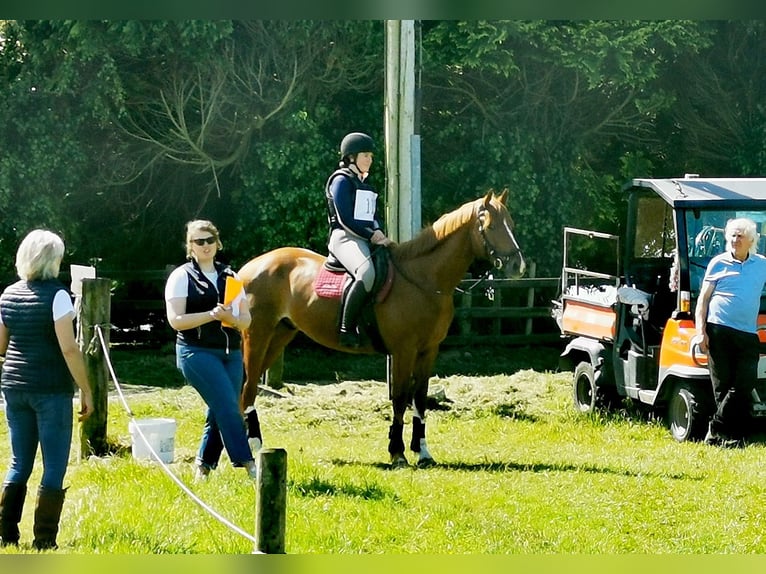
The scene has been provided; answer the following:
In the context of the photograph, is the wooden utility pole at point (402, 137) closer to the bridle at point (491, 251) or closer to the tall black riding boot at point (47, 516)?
the bridle at point (491, 251)

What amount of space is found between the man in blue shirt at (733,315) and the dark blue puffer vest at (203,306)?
405 cm

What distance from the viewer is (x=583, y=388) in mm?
12148

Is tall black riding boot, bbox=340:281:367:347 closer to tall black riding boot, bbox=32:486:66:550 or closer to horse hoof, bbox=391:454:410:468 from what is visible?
horse hoof, bbox=391:454:410:468

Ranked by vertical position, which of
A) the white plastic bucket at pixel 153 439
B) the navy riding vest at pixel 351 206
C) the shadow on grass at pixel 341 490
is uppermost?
the navy riding vest at pixel 351 206

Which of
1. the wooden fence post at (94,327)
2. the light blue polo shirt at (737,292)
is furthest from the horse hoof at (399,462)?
the light blue polo shirt at (737,292)

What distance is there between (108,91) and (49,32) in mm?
1285

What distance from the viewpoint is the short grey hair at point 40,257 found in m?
6.28

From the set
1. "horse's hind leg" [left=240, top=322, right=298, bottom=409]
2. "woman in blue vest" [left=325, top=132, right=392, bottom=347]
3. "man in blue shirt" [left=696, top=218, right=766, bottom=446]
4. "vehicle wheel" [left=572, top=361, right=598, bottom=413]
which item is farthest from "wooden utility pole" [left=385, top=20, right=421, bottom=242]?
"man in blue shirt" [left=696, top=218, right=766, bottom=446]

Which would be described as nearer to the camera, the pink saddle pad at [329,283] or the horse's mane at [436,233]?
the horse's mane at [436,233]

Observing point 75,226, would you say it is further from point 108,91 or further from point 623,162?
point 623,162

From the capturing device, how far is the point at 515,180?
60.4ft

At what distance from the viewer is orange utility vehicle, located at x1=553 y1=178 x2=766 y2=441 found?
10164mm

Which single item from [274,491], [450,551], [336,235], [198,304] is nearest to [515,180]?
[336,235]

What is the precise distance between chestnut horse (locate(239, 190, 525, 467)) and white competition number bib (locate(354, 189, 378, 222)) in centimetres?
48
